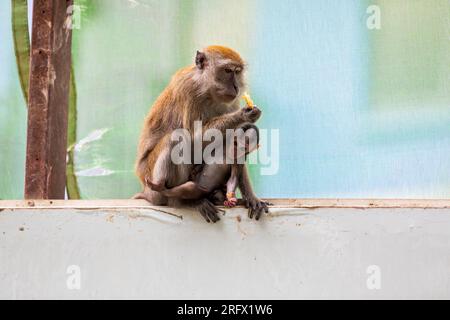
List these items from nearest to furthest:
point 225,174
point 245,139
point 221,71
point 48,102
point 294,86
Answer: point 245,139, point 225,174, point 221,71, point 48,102, point 294,86

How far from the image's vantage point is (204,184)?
410 centimetres

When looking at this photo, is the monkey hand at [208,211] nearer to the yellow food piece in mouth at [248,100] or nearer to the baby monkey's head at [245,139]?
the baby monkey's head at [245,139]

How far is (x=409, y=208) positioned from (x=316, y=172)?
0.89m

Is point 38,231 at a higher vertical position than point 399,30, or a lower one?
lower

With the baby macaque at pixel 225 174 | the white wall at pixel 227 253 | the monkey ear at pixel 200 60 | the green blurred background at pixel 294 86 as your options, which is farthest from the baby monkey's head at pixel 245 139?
the green blurred background at pixel 294 86

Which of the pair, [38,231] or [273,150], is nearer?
[38,231]

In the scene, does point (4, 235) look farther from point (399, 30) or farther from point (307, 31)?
point (399, 30)

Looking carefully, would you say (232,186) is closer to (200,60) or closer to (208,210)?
(208,210)

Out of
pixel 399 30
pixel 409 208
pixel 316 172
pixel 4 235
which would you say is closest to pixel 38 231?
pixel 4 235

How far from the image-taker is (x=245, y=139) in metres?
3.88

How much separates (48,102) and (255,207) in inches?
67.6

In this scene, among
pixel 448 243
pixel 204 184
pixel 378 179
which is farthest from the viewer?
pixel 378 179

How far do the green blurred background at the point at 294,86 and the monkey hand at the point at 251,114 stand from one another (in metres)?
0.71

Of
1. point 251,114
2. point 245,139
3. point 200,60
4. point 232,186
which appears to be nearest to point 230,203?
point 232,186
